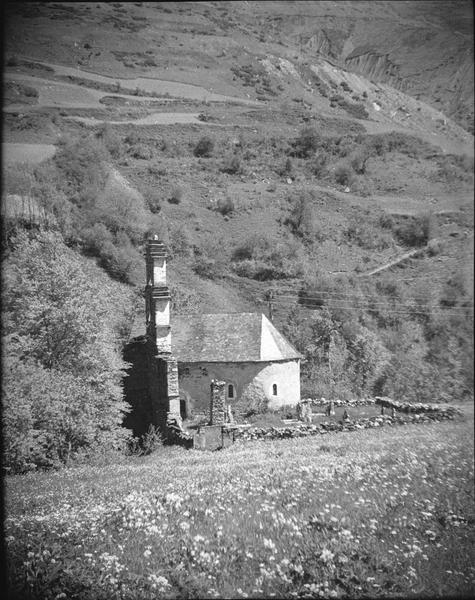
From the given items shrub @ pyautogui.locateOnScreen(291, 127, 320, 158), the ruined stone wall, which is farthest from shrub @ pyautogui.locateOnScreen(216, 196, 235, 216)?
the ruined stone wall

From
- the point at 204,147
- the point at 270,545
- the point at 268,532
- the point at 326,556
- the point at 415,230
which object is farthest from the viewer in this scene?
the point at 204,147

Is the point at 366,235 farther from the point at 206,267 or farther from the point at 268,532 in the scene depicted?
the point at 268,532

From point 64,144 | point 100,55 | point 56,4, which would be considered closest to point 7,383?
point 56,4

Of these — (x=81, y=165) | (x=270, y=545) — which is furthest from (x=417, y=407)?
(x=81, y=165)

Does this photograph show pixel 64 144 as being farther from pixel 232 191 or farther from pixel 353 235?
pixel 353 235

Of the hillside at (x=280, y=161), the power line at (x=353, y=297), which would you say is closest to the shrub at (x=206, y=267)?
the hillside at (x=280, y=161)

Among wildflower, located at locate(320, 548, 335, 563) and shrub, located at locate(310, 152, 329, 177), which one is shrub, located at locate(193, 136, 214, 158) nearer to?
shrub, located at locate(310, 152, 329, 177)
